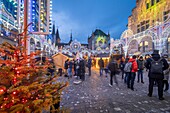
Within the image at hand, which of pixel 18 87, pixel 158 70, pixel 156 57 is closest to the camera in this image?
pixel 18 87

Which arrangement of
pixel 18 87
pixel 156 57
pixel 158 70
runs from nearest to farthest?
1. pixel 18 87
2. pixel 158 70
3. pixel 156 57

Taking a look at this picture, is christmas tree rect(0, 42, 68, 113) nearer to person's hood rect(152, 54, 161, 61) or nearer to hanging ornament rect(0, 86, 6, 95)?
hanging ornament rect(0, 86, 6, 95)

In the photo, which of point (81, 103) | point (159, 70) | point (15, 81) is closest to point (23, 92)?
point (15, 81)

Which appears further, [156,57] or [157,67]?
[156,57]

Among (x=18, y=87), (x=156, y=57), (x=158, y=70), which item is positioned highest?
(x=156, y=57)

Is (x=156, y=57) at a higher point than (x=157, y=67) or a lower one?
higher

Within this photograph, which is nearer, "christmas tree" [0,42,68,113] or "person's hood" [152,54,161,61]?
"christmas tree" [0,42,68,113]

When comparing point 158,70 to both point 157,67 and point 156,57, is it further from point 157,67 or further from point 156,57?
point 156,57

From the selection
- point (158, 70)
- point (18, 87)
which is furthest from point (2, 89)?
point (158, 70)

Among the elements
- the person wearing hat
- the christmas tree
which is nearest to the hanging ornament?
the christmas tree

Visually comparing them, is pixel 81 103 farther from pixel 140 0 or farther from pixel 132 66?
pixel 140 0

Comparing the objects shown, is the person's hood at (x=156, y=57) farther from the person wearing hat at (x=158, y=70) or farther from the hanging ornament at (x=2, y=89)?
the hanging ornament at (x=2, y=89)

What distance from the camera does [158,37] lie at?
2270 centimetres

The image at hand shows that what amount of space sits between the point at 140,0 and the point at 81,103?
1413 inches
